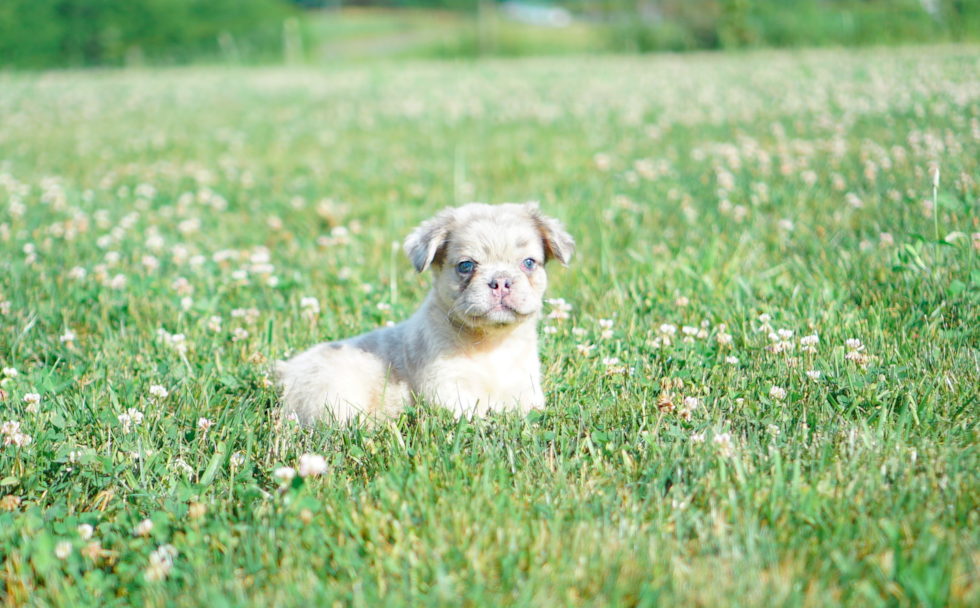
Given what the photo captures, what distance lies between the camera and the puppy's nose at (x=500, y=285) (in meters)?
3.21

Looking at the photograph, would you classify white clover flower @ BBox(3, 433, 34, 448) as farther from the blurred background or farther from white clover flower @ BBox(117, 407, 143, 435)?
the blurred background

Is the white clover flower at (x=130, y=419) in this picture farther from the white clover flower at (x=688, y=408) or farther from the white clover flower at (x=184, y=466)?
the white clover flower at (x=688, y=408)

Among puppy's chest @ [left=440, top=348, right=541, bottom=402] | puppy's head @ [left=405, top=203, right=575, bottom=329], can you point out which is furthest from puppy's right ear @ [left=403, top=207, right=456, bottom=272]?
puppy's chest @ [left=440, top=348, right=541, bottom=402]

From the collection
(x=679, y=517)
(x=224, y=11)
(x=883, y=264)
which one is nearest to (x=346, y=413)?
(x=679, y=517)

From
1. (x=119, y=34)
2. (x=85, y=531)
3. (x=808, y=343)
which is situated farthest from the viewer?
(x=119, y=34)

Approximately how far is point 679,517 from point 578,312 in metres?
2.13

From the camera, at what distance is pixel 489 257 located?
11.2 ft

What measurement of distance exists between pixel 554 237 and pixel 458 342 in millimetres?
716

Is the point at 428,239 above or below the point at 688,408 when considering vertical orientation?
above

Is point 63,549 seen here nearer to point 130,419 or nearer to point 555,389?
point 130,419

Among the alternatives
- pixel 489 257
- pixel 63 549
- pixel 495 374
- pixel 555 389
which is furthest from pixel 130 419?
pixel 555 389

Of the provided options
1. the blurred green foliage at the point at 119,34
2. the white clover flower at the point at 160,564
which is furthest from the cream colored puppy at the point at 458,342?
the blurred green foliage at the point at 119,34

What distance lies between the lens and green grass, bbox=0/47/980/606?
6.91 feet

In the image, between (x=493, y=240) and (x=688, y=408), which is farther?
(x=493, y=240)
